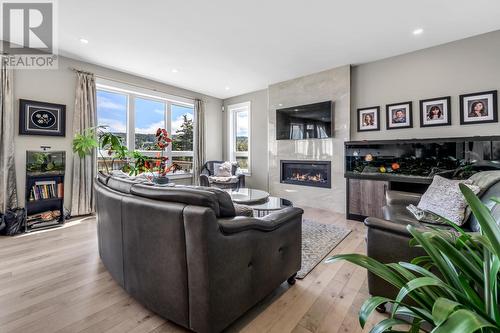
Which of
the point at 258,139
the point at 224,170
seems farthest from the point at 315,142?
the point at 224,170

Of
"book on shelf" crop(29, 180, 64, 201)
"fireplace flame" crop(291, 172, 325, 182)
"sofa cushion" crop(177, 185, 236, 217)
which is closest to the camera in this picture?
"sofa cushion" crop(177, 185, 236, 217)

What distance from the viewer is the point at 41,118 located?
3.45 metres

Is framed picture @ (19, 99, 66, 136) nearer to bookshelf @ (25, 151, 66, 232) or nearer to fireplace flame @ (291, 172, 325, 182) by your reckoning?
bookshelf @ (25, 151, 66, 232)

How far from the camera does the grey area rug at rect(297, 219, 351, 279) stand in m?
2.20

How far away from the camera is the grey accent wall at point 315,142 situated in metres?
4.09

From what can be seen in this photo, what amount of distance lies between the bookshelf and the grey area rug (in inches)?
142

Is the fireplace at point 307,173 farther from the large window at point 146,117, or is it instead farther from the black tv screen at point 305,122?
the large window at point 146,117

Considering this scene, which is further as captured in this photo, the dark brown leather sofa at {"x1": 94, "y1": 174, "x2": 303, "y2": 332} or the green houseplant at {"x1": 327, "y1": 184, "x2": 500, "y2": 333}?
the dark brown leather sofa at {"x1": 94, "y1": 174, "x2": 303, "y2": 332}

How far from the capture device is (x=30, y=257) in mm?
2342

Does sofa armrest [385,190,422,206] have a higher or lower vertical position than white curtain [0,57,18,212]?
lower

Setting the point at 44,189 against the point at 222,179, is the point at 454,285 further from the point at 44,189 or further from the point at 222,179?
the point at 44,189

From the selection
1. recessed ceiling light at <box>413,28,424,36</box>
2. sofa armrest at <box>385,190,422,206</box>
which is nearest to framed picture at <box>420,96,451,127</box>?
recessed ceiling light at <box>413,28,424,36</box>

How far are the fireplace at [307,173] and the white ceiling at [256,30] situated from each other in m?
1.84

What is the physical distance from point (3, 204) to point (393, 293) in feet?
15.4
